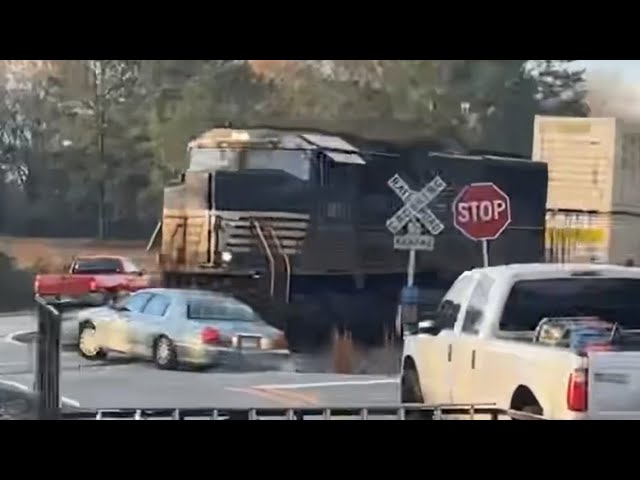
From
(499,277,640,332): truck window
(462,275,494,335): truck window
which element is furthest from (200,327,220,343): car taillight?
(499,277,640,332): truck window

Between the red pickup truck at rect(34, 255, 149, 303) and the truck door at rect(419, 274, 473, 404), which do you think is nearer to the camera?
the red pickup truck at rect(34, 255, 149, 303)

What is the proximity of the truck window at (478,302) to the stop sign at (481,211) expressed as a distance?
0.23m

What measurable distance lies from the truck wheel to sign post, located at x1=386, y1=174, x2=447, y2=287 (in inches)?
19.0

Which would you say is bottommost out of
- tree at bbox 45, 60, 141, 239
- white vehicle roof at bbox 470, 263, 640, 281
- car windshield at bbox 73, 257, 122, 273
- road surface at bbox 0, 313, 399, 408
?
road surface at bbox 0, 313, 399, 408

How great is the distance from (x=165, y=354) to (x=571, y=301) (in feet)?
6.88

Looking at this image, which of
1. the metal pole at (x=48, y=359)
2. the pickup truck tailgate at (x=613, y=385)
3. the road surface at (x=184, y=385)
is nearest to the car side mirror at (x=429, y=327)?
the road surface at (x=184, y=385)

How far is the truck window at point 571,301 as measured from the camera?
6.16m

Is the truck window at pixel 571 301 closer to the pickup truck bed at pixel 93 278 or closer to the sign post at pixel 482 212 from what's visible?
the sign post at pixel 482 212

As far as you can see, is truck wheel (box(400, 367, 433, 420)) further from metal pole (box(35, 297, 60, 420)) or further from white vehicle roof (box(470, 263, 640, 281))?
metal pole (box(35, 297, 60, 420))

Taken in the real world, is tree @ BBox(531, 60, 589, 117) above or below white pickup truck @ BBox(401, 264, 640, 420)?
above

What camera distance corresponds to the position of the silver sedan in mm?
6215

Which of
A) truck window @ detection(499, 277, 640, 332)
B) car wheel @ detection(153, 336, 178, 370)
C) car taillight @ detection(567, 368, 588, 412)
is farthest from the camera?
car wheel @ detection(153, 336, 178, 370)

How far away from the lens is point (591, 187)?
6.25 meters

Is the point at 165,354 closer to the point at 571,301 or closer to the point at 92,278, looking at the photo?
the point at 92,278
